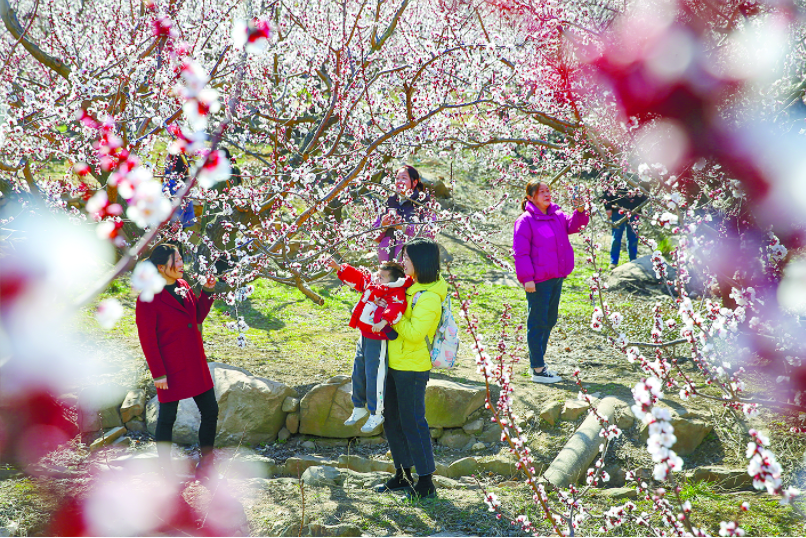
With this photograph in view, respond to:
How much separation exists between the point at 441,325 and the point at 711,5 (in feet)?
12.4

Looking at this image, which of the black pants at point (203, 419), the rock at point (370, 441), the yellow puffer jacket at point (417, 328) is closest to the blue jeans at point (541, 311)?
the rock at point (370, 441)

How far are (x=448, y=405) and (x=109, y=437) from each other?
285cm

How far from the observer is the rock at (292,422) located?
5.04 m

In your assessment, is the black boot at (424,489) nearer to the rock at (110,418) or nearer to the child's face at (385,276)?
the child's face at (385,276)

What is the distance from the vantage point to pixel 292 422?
5.05 meters

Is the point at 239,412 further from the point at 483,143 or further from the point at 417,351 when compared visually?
the point at 483,143

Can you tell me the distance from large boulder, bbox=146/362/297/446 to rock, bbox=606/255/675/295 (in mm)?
6002

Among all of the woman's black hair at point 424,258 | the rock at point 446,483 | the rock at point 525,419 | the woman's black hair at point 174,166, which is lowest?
the rock at point 446,483

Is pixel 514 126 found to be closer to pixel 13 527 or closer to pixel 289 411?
pixel 289 411

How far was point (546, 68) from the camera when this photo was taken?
331 inches

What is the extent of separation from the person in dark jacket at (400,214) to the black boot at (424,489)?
1941 millimetres

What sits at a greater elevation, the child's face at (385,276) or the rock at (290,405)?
the child's face at (385,276)

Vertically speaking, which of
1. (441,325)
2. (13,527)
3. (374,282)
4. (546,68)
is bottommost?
(13,527)

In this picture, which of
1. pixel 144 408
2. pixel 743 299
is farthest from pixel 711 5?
pixel 144 408
